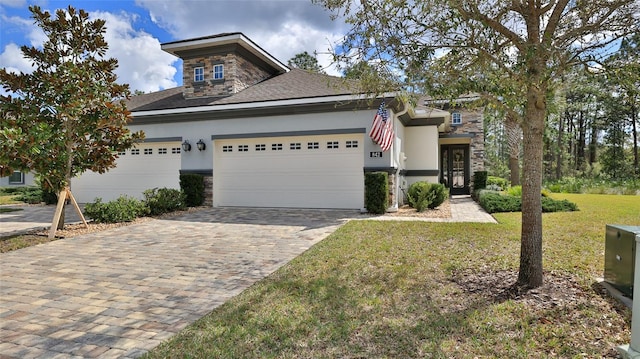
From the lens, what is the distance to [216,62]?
15.2 meters

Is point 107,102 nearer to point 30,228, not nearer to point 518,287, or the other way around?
point 30,228

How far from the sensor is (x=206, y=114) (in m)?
13.5

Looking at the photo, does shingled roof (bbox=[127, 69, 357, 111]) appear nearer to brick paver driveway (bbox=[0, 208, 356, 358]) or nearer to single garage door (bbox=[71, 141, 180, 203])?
single garage door (bbox=[71, 141, 180, 203])

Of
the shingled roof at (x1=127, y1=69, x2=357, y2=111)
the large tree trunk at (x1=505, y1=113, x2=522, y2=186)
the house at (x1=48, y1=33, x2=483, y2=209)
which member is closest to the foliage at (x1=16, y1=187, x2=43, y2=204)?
the house at (x1=48, y1=33, x2=483, y2=209)

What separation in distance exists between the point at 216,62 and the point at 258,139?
4.34 metres

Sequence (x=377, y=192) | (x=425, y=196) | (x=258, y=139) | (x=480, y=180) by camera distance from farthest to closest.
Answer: (x=480, y=180) < (x=258, y=139) < (x=425, y=196) < (x=377, y=192)

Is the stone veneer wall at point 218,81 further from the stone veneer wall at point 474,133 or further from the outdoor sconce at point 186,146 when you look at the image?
the stone veneer wall at point 474,133

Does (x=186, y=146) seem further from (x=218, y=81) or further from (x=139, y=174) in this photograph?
(x=218, y=81)

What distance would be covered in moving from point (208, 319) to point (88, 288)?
2120mm

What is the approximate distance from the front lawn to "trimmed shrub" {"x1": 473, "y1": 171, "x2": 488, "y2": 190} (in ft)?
36.5

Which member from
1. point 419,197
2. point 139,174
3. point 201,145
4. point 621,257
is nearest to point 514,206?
point 419,197

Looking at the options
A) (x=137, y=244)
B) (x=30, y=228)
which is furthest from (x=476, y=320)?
(x=30, y=228)

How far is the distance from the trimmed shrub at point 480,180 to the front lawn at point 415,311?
11.1 meters

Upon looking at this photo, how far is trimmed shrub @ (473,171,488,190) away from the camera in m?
17.3
